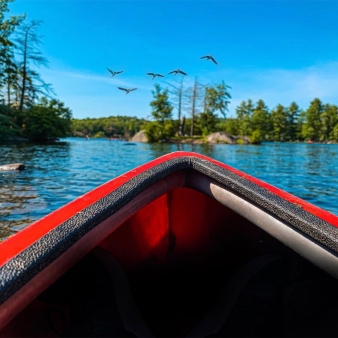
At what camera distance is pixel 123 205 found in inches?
49.1

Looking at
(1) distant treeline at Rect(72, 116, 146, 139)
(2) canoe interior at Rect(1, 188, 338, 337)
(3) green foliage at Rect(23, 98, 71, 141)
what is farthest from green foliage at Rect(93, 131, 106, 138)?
(2) canoe interior at Rect(1, 188, 338, 337)

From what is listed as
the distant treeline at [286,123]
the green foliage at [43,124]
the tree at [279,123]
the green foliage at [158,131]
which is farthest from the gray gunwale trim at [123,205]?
the tree at [279,123]

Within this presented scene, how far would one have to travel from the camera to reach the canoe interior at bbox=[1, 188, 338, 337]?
5.61 ft

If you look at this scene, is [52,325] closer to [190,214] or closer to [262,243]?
[190,214]

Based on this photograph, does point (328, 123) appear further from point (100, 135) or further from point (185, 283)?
point (185, 283)

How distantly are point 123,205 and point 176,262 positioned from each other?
1303 millimetres

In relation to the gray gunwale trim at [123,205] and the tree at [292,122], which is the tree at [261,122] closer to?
the tree at [292,122]

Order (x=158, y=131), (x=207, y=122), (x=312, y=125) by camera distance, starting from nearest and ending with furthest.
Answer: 1. (x=158, y=131)
2. (x=207, y=122)
3. (x=312, y=125)

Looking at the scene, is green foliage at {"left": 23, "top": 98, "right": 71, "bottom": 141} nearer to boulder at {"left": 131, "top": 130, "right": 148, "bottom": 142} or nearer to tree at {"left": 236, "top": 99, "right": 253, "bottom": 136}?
boulder at {"left": 131, "top": 130, "right": 148, "bottom": 142}

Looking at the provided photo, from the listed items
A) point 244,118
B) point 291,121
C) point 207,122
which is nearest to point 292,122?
point 291,121

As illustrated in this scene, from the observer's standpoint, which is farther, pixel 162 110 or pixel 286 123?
pixel 286 123

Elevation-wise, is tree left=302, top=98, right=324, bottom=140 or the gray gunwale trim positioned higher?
tree left=302, top=98, right=324, bottom=140

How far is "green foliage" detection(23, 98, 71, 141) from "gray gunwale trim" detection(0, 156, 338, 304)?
37231 mm

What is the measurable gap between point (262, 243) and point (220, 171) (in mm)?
1036
